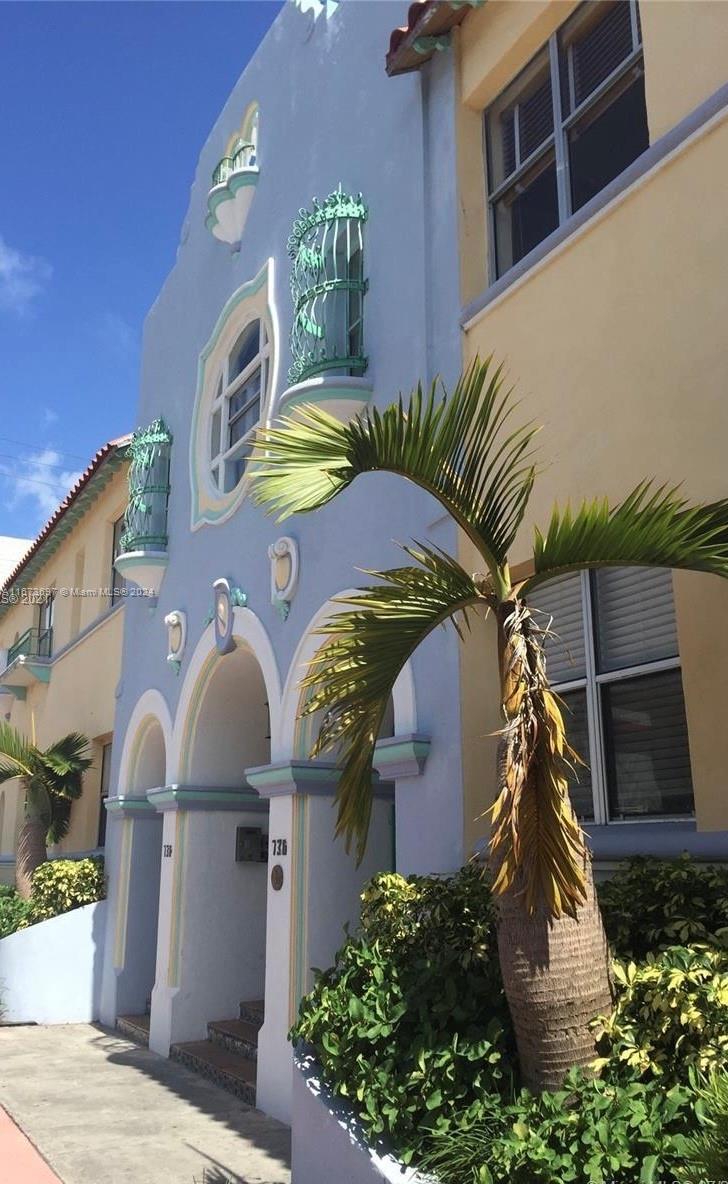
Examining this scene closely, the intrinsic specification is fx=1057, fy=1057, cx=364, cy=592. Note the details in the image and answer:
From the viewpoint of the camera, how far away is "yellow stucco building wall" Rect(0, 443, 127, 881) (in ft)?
50.8

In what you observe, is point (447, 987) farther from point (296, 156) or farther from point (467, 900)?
point (296, 156)

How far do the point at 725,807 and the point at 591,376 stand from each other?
8.49 ft

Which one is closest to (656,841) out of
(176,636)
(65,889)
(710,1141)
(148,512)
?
(710,1141)

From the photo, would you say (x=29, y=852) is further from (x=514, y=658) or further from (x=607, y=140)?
(x=514, y=658)

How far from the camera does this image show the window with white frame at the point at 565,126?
659 cm

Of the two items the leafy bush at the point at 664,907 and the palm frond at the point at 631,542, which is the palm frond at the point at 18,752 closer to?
the leafy bush at the point at 664,907

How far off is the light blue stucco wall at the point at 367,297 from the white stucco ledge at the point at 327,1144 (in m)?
1.78

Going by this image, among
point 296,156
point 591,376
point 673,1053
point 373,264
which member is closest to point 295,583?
point 373,264

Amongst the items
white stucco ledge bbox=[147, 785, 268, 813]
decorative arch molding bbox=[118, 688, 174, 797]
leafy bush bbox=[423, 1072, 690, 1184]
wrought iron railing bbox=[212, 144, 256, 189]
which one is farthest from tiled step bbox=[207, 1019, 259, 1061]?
wrought iron railing bbox=[212, 144, 256, 189]

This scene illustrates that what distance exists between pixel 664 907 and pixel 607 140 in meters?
4.78

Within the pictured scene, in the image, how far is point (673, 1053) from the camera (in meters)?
3.85

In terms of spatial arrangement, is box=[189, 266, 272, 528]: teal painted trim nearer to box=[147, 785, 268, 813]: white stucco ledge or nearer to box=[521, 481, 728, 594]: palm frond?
box=[147, 785, 268, 813]: white stucco ledge

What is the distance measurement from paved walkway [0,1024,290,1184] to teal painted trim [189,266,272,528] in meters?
5.45

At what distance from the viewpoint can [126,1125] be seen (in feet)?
25.6
